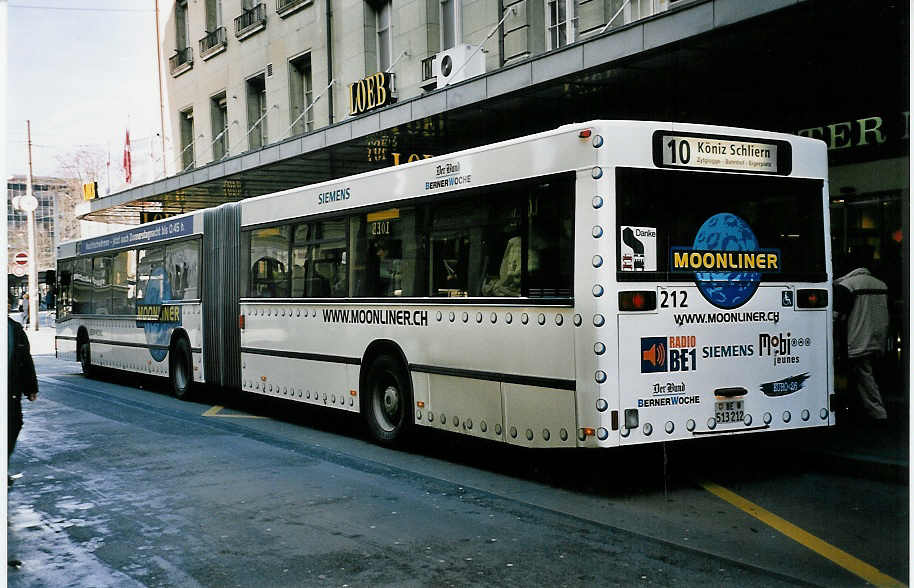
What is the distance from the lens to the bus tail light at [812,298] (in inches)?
338

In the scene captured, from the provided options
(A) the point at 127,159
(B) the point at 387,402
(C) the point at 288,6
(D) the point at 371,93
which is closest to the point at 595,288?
(B) the point at 387,402

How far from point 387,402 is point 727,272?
4.17 meters

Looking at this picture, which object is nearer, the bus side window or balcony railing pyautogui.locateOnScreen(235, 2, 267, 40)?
the bus side window

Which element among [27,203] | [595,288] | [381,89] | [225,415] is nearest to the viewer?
[595,288]

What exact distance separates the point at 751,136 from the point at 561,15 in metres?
8.62

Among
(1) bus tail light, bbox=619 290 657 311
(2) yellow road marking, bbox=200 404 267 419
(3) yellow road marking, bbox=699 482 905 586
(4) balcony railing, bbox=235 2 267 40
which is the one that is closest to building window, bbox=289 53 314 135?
(4) balcony railing, bbox=235 2 267 40

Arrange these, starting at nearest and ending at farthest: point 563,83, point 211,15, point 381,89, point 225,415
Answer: point 563,83, point 225,415, point 381,89, point 211,15

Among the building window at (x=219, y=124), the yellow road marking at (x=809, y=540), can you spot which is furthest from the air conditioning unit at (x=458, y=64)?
the building window at (x=219, y=124)

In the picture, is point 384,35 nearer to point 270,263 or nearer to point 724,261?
point 270,263

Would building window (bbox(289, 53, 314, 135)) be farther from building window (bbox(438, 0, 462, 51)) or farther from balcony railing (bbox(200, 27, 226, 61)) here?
building window (bbox(438, 0, 462, 51))

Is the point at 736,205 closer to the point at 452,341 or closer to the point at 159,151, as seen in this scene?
the point at 452,341

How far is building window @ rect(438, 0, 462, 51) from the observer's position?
1927 cm

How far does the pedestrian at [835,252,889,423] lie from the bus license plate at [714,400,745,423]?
10.0ft

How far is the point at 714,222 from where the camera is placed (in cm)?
817
